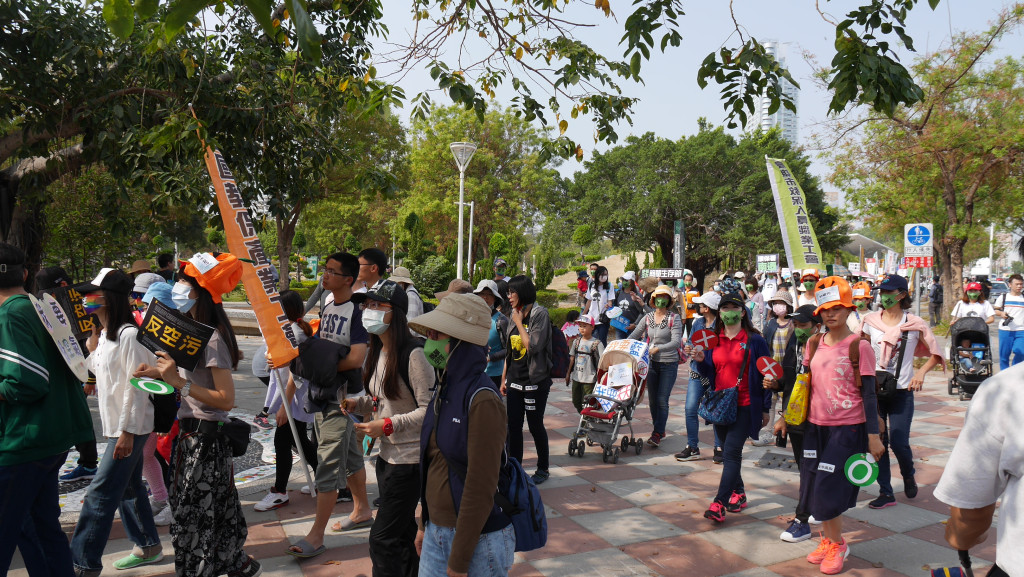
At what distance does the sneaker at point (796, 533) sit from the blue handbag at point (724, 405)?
0.86 m

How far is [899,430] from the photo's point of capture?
5820 mm

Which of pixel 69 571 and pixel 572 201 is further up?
pixel 572 201

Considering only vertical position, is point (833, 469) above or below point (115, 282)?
below

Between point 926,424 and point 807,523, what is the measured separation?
5.25 meters

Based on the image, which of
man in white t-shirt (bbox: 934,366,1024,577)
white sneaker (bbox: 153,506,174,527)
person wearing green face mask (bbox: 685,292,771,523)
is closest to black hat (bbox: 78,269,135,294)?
white sneaker (bbox: 153,506,174,527)

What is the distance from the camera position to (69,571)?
3.51 m

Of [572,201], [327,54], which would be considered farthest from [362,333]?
[572,201]

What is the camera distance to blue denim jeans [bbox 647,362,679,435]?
7770mm

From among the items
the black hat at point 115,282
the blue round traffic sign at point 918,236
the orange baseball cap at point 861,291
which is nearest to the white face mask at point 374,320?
the black hat at point 115,282

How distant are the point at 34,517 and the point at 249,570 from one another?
3.72ft

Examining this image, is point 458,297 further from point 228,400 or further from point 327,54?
point 327,54

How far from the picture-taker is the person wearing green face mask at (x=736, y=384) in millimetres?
5352

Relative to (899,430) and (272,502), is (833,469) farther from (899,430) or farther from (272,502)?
(272,502)

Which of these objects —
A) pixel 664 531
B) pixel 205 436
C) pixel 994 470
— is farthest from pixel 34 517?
pixel 994 470
